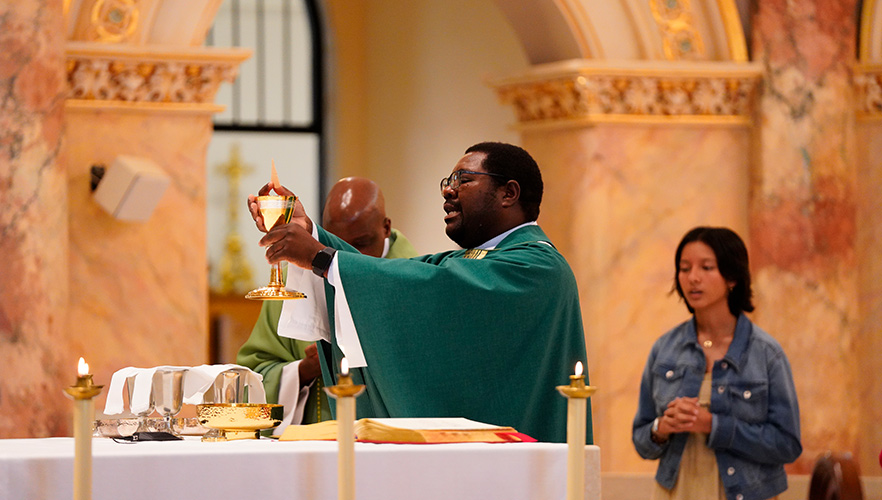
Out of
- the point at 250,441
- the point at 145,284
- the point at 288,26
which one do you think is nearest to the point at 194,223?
the point at 145,284

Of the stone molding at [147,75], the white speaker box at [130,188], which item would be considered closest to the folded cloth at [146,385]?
the white speaker box at [130,188]

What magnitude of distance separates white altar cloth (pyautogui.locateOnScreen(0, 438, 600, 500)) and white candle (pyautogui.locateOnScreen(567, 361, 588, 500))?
38cm

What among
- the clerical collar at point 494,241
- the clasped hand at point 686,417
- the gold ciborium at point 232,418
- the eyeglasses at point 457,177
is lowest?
the clasped hand at point 686,417

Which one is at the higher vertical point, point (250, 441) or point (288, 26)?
point (288, 26)

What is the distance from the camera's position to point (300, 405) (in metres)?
4.75

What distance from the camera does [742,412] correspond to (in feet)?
15.5

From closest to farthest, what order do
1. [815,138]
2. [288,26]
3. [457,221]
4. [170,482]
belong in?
[170,482], [457,221], [815,138], [288,26]

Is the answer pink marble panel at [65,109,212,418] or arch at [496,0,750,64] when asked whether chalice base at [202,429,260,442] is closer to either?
pink marble panel at [65,109,212,418]

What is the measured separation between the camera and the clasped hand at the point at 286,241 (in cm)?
338

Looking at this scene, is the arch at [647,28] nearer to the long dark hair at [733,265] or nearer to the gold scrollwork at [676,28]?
the gold scrollwork at [676,28]

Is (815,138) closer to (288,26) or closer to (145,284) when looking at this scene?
(145,284)

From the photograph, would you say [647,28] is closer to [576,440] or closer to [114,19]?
[114,19]

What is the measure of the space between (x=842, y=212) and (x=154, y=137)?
4371 mm

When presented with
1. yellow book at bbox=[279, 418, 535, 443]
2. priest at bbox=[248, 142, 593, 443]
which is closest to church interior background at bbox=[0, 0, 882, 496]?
priest at bbox=[248, 142, 593, 443]
